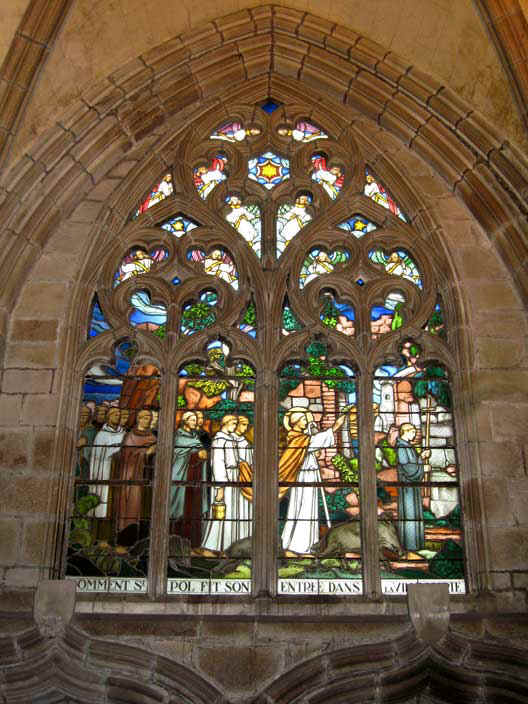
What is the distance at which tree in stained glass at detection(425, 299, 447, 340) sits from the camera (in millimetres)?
8062

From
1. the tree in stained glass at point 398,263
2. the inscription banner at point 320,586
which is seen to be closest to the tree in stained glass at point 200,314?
the tree in stained glass at point 398,263

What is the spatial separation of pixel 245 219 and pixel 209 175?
1.75 ft

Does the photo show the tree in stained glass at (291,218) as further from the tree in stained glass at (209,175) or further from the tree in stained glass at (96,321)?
the tree in stained glass at (96,321)

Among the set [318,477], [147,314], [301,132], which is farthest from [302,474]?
[301,132]

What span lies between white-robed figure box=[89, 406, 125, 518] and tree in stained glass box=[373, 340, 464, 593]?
179cm

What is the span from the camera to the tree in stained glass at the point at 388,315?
26.7ft

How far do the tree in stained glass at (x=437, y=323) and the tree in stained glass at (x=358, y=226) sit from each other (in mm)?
873

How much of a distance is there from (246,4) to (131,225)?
1961mm

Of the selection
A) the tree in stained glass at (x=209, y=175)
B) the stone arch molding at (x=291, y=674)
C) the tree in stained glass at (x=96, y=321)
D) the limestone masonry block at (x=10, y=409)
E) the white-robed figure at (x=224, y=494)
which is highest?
the tree in stained glass at (x=209, y=175)

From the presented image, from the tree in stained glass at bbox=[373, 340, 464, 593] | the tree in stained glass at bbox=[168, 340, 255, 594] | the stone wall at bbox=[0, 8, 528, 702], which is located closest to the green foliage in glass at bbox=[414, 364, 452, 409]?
the tree in stained glass at bbox=[373, 340, 464, 593]

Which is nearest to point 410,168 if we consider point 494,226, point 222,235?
point 494,226

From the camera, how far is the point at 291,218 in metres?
8.63

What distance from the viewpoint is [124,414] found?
7719mm

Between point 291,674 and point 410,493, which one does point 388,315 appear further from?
point 291,674
